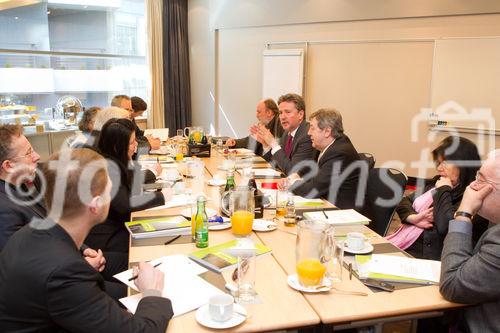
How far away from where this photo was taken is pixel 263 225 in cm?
218

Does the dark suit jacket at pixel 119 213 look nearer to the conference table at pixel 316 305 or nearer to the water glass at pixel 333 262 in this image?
the conference table at pixel 316 305

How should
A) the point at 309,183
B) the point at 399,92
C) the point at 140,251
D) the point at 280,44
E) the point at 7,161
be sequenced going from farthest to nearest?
the point at 280,44
the point at 399,92
the point at 309,183
the point at 7,161
the point at 140,251

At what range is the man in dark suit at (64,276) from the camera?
3.79ft

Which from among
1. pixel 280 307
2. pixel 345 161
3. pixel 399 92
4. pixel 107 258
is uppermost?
pixel 399 92

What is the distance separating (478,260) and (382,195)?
51.2 inches

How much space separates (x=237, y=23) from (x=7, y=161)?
5566mm

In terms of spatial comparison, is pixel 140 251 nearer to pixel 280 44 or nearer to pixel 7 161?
pixel 7 161

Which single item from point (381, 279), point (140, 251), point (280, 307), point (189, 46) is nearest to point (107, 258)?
point (140, 251)

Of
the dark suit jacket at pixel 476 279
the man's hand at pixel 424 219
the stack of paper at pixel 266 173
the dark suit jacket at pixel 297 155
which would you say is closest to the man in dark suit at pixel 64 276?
the dark suit jacket at pixel 476 279

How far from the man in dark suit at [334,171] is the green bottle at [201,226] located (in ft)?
3.36

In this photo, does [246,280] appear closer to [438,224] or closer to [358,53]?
[438,224]

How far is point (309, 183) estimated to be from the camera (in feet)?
9.29

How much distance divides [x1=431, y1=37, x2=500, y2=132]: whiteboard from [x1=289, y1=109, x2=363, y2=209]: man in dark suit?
2.90 metres

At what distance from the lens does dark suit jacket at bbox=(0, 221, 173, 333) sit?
3.77 ft
